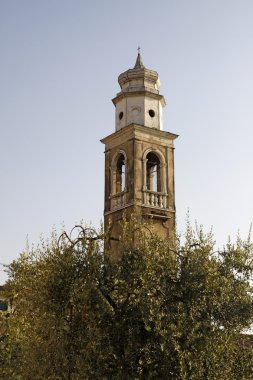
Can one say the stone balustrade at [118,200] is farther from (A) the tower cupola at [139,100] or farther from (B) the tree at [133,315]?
(B) the tree at [133,315]

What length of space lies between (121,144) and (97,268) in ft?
43.3

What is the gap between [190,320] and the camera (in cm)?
1483

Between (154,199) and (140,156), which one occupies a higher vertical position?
(140,156)

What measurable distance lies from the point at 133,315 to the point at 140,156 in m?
13.3

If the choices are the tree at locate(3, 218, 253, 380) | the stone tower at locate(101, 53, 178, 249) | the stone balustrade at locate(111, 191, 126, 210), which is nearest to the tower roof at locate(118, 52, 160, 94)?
the stone tower at locate(101, 53, 178, 249)

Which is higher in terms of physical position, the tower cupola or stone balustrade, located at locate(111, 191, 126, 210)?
the tower cupola

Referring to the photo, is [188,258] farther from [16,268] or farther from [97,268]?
[16,268]

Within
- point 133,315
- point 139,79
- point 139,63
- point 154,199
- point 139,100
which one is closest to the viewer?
point 133,315

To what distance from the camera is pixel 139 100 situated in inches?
1125

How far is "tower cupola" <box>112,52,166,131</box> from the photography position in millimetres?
28312

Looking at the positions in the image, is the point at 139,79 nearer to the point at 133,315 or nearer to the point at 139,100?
the point at 139,100

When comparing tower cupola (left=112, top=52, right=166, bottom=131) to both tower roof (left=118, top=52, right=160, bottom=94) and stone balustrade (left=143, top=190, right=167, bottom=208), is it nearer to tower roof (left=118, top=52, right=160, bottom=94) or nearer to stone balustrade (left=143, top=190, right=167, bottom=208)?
tower roof (left=118, top=52, right=160, bottom=94)

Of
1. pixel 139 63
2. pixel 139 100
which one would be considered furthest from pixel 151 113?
pixel 139 63

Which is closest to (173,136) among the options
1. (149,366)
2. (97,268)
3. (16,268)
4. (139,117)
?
(139,117)
